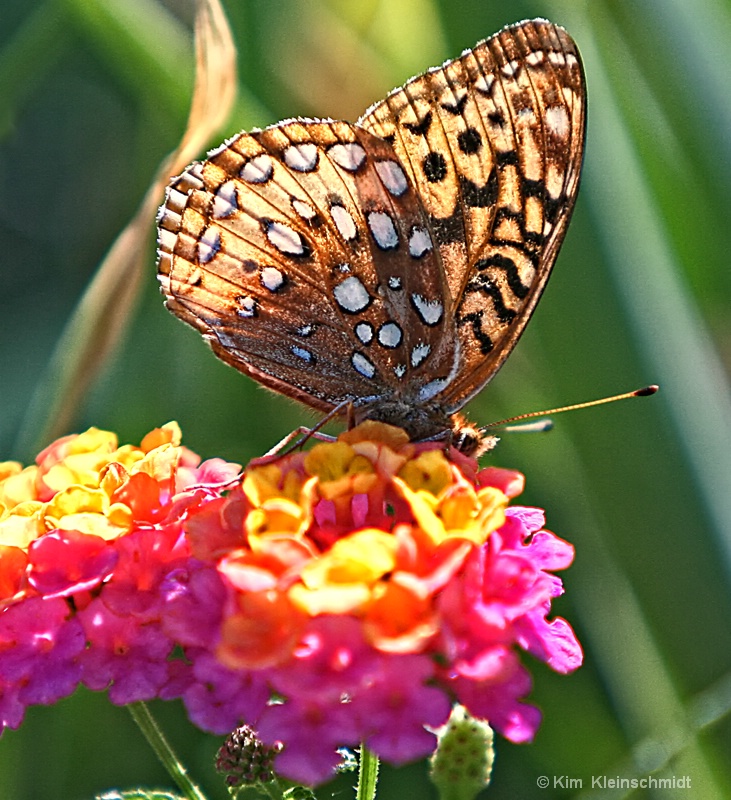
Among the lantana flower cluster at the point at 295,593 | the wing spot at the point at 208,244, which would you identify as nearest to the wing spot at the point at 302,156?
the wing spot at the point at 208,244

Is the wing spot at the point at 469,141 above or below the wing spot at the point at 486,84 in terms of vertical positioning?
below

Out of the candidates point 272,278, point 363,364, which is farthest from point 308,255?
point 363,364

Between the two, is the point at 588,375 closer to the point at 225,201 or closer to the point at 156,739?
the point at 225,201

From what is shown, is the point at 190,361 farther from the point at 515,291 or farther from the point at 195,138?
the point at 515,291

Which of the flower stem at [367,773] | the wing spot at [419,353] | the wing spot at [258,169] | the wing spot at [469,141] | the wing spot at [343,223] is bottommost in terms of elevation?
the flower stem at [367,773]

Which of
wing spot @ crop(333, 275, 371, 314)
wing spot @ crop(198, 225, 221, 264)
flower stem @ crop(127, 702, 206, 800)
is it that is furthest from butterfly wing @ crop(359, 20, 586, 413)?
flower stem @ crop(127, 702, 206, 800)

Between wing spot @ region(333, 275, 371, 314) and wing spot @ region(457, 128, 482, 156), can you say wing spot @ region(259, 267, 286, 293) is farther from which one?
wing spot @ region(457, 128, 482, 156)

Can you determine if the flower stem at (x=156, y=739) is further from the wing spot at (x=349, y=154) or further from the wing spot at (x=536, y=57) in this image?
the wing spot at (x=536, y=57)
